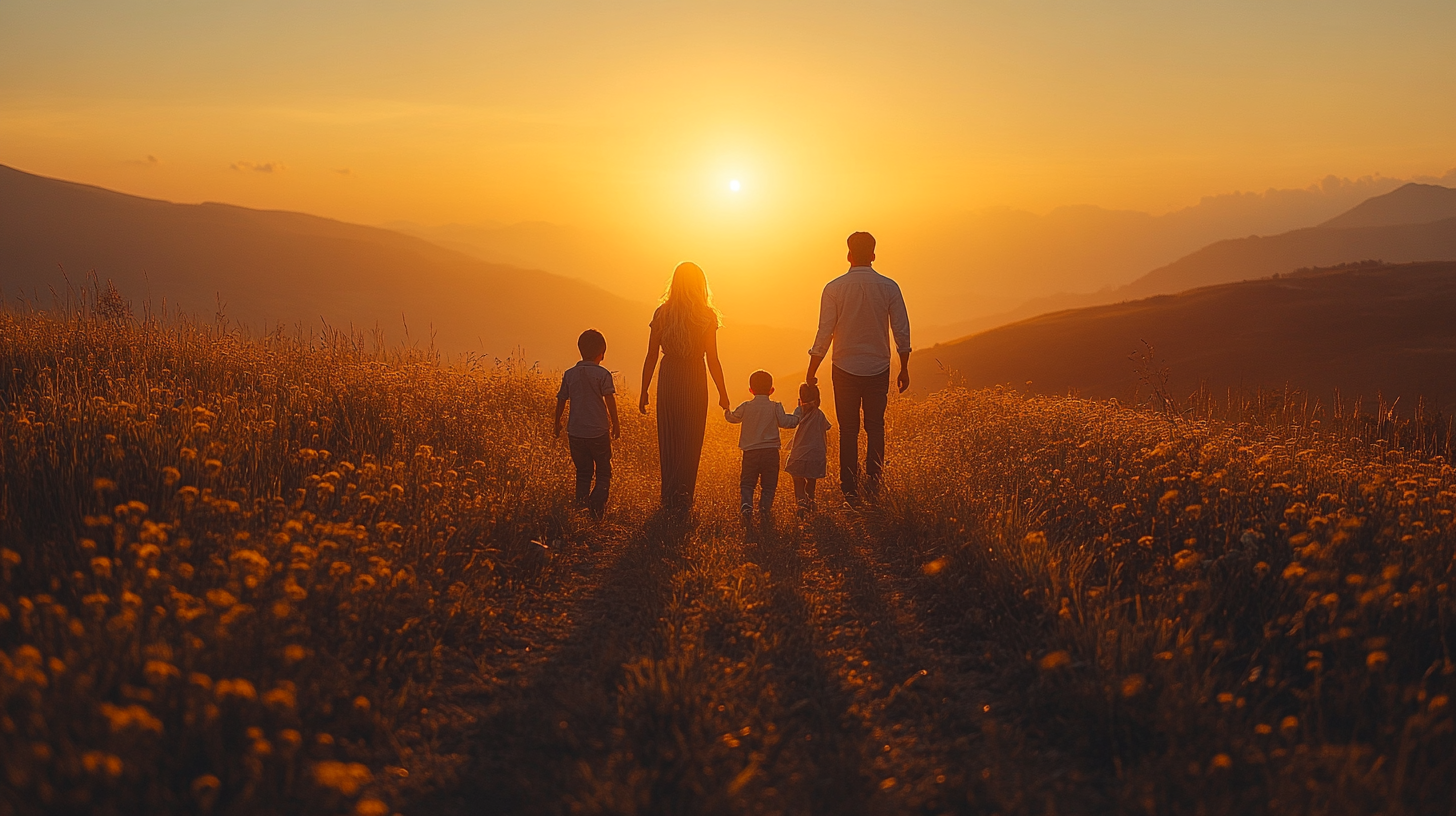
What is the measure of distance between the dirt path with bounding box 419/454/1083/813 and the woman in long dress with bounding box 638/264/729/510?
2.41 m

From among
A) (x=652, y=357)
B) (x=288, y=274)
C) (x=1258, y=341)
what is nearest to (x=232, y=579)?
(x=652, y=357)

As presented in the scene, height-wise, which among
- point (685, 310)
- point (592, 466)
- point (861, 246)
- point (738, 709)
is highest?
point (861, 246)

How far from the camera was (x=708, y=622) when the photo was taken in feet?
14.3

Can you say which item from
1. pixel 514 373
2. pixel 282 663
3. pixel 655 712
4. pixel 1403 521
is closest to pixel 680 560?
pixel 655 712

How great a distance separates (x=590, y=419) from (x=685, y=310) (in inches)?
50.9

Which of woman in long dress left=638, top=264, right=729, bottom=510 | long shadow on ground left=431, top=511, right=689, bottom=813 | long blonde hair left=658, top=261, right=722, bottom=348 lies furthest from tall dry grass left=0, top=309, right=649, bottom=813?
long blonde hair left=658, top=261, right=722, bottom=348

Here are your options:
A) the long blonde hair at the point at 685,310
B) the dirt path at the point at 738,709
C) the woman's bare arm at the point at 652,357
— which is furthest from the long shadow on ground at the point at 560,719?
the long blonde hair at the point at 685,310

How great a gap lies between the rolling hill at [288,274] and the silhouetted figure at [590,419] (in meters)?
75.4

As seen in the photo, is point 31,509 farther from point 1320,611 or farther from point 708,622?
point 1320,611

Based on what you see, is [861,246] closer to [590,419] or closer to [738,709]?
[590,419]

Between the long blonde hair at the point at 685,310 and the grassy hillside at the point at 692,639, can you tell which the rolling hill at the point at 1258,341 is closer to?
the long blonde hair at the point at 685,310

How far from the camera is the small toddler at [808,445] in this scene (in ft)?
27.5

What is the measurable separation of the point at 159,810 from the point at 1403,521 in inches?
221

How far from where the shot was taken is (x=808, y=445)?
8398 millimetres
